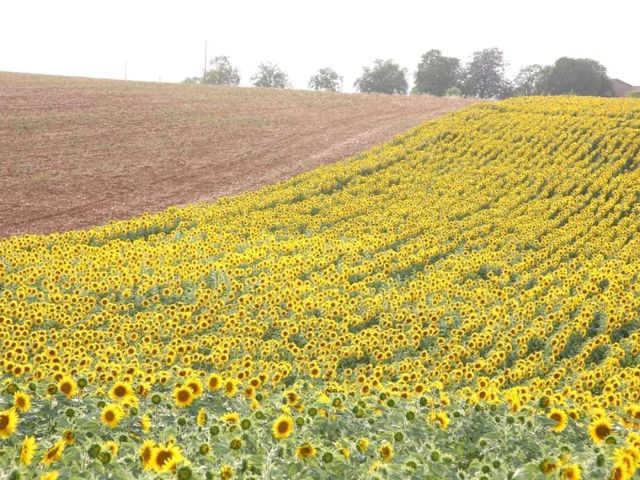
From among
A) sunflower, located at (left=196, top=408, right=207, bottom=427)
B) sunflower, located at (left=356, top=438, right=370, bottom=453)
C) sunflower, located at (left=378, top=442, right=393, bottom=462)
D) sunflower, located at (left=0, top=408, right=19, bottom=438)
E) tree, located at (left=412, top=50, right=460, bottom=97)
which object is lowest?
sunflower, located at (left=196, top=408, right=207, bottom=427)

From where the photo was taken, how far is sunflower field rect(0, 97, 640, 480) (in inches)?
202

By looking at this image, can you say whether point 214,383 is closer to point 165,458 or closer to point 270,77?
point 165,458

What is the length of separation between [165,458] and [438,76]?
271 feet

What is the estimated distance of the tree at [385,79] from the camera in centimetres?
9044

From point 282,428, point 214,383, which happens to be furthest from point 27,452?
point 214,383

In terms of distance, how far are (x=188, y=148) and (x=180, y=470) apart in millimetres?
28302

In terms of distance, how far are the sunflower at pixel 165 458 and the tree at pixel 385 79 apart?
87.2 meters

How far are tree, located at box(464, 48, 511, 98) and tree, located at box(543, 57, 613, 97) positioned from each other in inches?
363

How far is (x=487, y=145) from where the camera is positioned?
29656 mm

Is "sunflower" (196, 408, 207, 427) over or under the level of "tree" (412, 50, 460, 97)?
under

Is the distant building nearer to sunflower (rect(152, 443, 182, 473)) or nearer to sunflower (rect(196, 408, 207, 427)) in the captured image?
sunflower (rect(196, 408, 207, 427))

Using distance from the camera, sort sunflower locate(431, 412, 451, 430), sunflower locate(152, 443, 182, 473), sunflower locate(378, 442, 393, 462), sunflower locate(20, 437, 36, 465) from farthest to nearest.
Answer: sunflower locate(431, 412, 451, 430)
sunflower locate(378, 442, 393, 462)
sunflower locate(152, 443, 182, 473)
sunflower locate(20, 437, 36, 465)

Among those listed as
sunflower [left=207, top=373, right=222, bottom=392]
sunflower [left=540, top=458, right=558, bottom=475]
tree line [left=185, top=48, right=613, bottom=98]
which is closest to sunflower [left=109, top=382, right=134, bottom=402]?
sunflower [left=207, top=373, right=222, bottom=392]

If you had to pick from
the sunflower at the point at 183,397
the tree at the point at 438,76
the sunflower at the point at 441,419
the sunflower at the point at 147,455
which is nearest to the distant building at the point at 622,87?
the tree at the point at 438,76
